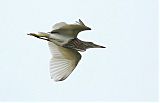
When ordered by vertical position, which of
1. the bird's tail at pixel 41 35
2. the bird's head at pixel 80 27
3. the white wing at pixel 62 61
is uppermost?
the bird's head at pixel 80 27

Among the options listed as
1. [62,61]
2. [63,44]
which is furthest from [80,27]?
[62,61]

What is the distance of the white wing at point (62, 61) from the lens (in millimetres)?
4926

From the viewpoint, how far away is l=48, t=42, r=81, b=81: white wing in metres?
4.93

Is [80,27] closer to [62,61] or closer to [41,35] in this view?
[41,35]

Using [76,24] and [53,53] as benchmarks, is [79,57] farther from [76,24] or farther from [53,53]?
[76,24]

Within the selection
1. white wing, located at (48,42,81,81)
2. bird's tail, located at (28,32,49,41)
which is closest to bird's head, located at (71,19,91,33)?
bird's tail, located at (28,32,49,41)

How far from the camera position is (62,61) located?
5129mm

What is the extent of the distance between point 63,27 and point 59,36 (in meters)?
0.09

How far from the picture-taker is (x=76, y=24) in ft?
15.2

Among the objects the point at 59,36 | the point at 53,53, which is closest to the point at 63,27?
the point at 59,36

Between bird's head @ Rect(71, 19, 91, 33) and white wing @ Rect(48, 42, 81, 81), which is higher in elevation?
bird's head @ Rect(71, 19, 91, 33)

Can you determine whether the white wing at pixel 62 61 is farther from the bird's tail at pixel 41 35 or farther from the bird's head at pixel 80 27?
the bird's head at pixel 80 27

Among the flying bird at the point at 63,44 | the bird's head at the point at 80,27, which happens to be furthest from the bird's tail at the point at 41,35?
the bird's head at the point at 80,27

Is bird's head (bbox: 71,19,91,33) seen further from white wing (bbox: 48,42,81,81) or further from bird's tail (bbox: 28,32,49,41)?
white wing (bbox: 48,42,81,81)
